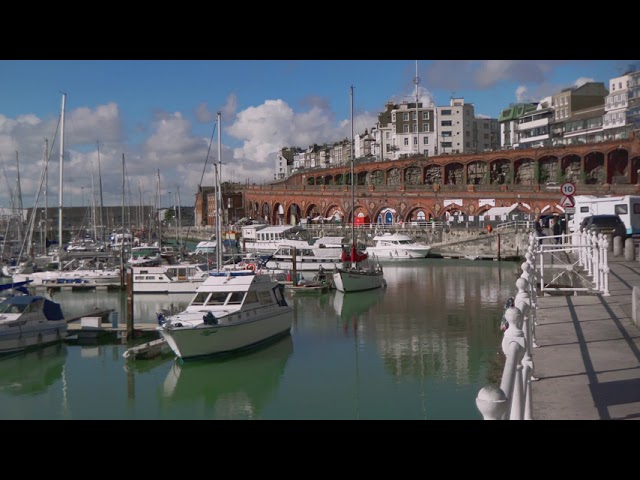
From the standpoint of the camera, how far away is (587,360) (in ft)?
29.5

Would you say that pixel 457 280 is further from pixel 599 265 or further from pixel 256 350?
pixel 599 265

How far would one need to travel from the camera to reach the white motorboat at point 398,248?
190 feet

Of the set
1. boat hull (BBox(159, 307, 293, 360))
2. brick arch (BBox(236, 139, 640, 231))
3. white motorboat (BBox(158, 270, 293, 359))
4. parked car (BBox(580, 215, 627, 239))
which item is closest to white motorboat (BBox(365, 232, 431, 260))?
brick arch (BBox(236, 139, 640, 231))

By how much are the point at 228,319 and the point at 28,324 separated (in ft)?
23.0

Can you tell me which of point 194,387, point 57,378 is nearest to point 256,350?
point 194,387

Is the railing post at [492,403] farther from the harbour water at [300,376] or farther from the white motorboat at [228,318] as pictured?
the white motorboat at [228,318]

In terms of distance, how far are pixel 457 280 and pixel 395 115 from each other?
70658 millimetres

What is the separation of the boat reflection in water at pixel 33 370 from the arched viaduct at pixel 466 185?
3764cm

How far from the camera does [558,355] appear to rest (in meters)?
9.40

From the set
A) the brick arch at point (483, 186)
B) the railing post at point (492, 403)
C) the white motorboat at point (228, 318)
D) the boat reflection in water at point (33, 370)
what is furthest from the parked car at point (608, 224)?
the brick arch at point (483, 186)

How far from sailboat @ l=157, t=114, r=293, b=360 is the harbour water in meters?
0.44

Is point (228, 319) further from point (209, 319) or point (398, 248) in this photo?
point (398, 248)

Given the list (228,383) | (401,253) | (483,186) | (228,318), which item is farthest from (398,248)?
(228,383)

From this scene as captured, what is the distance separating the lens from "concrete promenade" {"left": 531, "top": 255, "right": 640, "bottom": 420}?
22.6 feet
